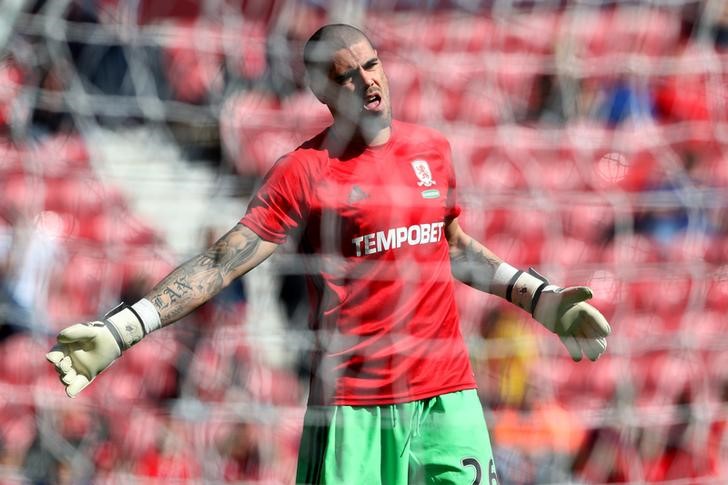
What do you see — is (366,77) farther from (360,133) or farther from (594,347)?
(594,347)

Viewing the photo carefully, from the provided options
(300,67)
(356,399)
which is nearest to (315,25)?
(300,67)

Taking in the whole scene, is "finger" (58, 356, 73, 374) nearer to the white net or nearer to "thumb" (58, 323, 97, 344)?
"thumb" (58, 323, 97, 344)

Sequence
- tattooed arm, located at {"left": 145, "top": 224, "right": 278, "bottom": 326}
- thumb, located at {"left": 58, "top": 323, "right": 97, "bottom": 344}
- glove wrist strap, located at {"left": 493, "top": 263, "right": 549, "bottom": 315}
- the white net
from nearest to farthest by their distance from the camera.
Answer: thumb, located at {"left": 58, "top": 323, "right": 97, "bottom": 344} → tattooed arm, located at {"left": 145, "top": 224, "right": 278, "bottom": 326} → glove wrist strap, located at {"left": 493, "top": 263, "right": 549, "bottom": 315} → the white net

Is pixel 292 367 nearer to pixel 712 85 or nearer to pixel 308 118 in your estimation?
pixel 308 118

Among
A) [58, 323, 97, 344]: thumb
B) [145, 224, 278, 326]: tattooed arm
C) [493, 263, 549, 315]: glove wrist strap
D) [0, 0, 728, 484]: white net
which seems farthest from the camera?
[0, 0, 728, 484]: white net

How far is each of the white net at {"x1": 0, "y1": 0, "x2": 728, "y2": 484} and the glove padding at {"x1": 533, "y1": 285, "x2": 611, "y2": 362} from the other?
1.97 feet

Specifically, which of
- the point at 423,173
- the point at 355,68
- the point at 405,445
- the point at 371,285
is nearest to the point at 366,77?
the point at 355,68

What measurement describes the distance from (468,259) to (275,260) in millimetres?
510

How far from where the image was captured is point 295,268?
158 cm

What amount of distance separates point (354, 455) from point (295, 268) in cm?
34

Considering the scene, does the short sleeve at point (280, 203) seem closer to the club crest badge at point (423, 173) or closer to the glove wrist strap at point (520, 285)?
the club crest badge at point (423, 173)

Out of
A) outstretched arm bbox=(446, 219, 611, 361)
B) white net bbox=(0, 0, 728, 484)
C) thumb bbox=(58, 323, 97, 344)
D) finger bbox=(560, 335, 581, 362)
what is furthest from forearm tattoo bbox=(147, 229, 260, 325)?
white net bbox=(0, 0, 728, 484)

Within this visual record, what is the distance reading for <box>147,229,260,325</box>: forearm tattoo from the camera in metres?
1.29

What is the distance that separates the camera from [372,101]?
4.49 feet
